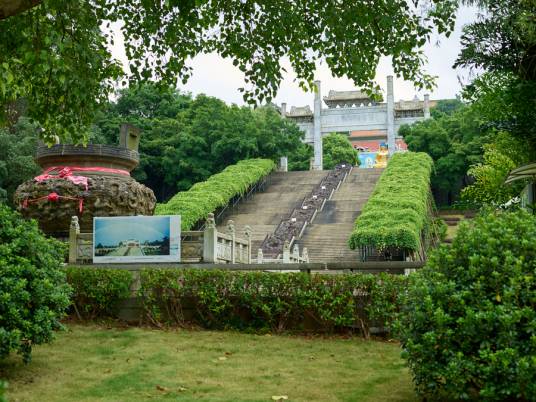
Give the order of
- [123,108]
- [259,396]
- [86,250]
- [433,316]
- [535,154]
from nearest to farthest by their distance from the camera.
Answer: [433,316], [259,396], [86,250], [535,154], [123,108]

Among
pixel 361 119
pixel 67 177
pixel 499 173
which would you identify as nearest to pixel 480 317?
pixel 67 177

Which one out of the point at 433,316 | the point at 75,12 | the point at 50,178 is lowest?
the point at 433,316

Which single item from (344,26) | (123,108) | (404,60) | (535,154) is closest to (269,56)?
(344,26)

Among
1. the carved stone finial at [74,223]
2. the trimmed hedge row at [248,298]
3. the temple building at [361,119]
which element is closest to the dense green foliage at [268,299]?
the trimmed hedge row at [248,298]

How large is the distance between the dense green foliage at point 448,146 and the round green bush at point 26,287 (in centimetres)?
3169

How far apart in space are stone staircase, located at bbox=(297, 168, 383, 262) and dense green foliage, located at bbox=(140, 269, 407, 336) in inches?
593

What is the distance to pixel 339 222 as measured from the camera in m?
29.2

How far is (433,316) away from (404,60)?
13.6 feet

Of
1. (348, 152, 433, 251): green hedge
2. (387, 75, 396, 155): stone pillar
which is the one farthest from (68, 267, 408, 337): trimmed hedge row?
(387, 75, 396, 155): stone pillar

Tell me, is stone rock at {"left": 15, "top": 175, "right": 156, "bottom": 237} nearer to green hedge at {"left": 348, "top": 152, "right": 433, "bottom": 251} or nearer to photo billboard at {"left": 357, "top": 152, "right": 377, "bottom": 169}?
green hedge at {"left": 348, "top": 152, "right": 433, "bottom": 251}

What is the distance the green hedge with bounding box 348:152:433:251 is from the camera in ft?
69.7

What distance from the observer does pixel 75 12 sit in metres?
7.85

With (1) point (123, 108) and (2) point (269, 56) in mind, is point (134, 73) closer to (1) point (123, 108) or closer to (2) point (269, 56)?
(2) point (269, 56)

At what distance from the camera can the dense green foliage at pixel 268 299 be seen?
852cm
